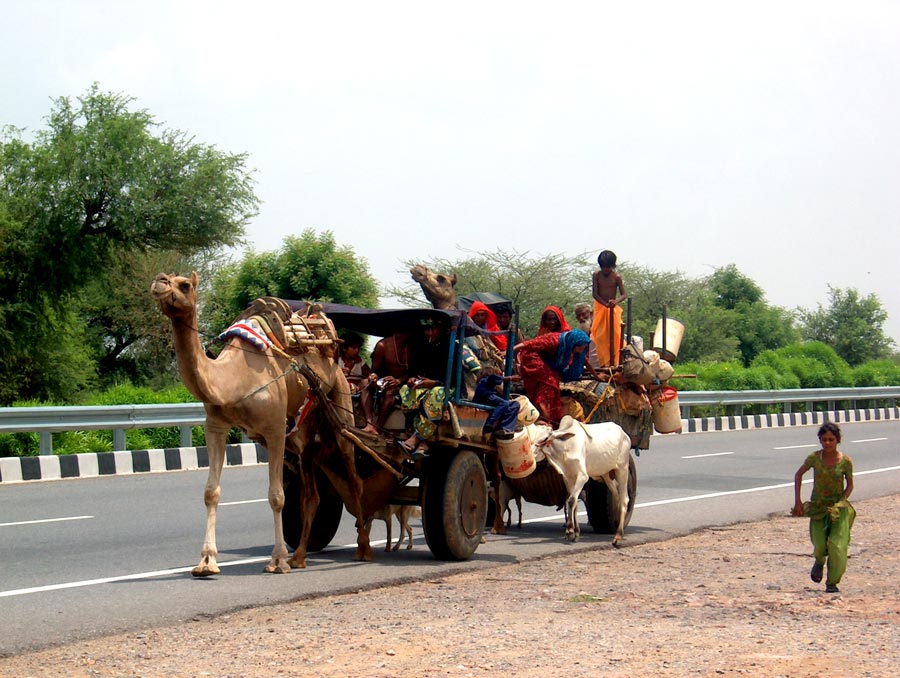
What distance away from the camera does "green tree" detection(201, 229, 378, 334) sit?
35938 millimetres

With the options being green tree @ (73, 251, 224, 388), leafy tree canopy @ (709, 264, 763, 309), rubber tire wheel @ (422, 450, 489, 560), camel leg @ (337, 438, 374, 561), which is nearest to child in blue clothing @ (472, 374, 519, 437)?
rubber tire wheel @ (422, 450, 489, 560)

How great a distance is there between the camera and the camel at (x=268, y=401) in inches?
355

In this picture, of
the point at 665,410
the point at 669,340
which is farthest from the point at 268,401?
the point at 669,340

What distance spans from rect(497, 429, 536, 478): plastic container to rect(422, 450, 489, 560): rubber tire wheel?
13.0 inches

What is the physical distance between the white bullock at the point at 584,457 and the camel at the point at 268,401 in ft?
7.40

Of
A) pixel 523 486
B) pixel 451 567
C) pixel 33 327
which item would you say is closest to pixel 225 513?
pixel 523 486

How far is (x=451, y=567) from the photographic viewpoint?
10.4 meters

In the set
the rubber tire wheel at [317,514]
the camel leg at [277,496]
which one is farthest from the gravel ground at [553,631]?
the rubber tire wheel at [317,514]

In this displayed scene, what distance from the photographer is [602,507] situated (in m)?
12.9

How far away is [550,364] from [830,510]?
374 cm

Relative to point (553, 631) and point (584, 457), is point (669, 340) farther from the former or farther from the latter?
point (553, 631)

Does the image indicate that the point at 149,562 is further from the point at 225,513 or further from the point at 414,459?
the point at 225,513

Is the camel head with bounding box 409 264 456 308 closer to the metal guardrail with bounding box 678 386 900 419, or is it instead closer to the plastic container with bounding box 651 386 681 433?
the plastic container with bounding box 651 386 681 433

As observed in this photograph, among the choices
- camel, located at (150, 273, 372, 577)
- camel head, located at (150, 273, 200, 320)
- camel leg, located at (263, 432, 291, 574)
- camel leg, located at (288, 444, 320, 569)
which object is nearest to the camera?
camel head, located at (150, 273, 200, 320)
